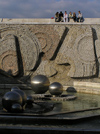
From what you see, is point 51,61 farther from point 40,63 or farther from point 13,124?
point 13,124

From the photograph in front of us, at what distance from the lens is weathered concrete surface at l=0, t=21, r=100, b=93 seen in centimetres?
1259

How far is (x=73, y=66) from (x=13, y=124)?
811cm

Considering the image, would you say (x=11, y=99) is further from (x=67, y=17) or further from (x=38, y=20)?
(x=67, y=17)

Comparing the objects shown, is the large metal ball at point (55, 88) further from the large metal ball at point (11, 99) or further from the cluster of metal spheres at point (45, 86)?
the large metal ball at point (11, 99)

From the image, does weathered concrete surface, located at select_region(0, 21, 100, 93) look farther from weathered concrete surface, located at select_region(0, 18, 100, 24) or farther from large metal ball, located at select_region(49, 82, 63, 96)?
large metal ball, located at select_region(49, 82, 63, 96)

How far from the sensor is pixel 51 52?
12.7 metres

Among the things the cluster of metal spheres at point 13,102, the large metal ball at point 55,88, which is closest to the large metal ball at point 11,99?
the cluster of metal spheres at point 13,102

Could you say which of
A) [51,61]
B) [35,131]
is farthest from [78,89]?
[35,131]

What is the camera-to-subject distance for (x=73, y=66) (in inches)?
493

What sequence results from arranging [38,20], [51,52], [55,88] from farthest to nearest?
[38,20] < [51,52] < [55,88]

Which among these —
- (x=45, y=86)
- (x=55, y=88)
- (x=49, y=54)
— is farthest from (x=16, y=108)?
(x=49, y=54)

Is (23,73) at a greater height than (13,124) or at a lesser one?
greater

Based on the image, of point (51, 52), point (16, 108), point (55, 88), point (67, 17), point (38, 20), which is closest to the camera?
point (16, 108)

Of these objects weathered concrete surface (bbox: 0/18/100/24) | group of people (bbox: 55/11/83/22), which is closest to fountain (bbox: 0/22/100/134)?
weathered concrete surface (bbox: 0/18/100/24)
